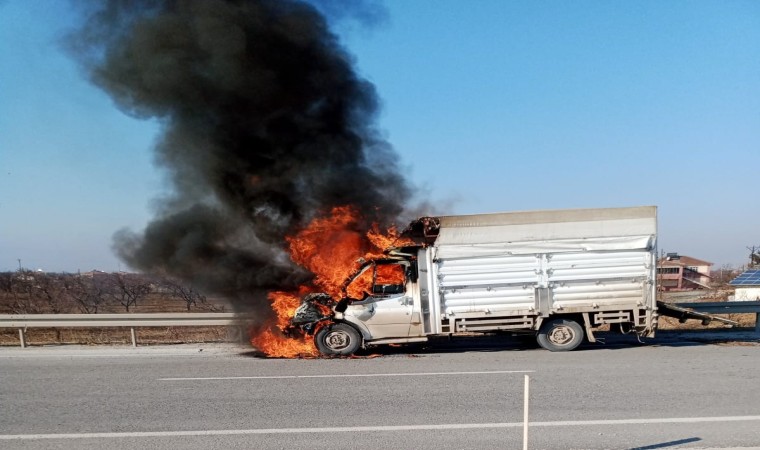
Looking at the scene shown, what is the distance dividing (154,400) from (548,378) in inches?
200

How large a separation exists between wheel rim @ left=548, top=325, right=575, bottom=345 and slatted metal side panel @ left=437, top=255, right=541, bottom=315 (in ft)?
2.43

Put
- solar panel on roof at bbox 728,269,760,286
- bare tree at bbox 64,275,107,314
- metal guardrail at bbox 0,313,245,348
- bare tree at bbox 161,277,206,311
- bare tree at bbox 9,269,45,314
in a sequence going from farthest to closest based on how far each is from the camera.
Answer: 1. bare tree at bbox 9,269,45,314
2. bare tree at bbox 64,275,107,314
3. solar panel on roof at bbox 728,269,760,286
4. bare tree at bbox 161,277,206,311
5. metal guardrail at bbox 0,313,245,348

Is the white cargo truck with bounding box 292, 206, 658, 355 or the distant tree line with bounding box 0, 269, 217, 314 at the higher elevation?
the white cargo truck with bounding box 292, 206, 658, 355

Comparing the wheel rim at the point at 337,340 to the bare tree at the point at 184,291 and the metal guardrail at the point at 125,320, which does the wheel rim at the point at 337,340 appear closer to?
the metal guardrail at the point at 125,320

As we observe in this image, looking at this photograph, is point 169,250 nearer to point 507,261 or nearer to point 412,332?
point 412,332

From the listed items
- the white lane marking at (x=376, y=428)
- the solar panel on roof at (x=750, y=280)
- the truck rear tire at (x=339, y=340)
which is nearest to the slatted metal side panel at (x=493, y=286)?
the truck rear tire at (x=339, y=340)

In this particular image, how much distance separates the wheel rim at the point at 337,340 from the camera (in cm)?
1048

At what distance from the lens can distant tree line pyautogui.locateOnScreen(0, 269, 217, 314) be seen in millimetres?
24734

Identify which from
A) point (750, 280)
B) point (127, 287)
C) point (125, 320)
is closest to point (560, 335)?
point (125, 320)

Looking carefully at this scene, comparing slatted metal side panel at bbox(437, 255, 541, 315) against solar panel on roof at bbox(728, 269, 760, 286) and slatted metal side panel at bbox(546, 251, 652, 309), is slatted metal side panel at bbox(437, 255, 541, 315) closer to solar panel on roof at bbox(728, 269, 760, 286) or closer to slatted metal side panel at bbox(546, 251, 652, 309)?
slatted metal side panel at bbox(546, 251, 652, 309)

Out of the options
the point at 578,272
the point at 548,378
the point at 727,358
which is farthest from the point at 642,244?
the point at 548,378

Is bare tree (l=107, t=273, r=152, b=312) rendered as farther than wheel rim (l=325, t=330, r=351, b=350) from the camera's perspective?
Yes

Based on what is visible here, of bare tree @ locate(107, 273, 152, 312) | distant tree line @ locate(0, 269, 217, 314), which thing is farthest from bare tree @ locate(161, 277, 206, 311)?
bare tree @ locate(107, 273, 152, 312)

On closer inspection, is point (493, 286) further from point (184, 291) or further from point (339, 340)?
point (184, 291)
